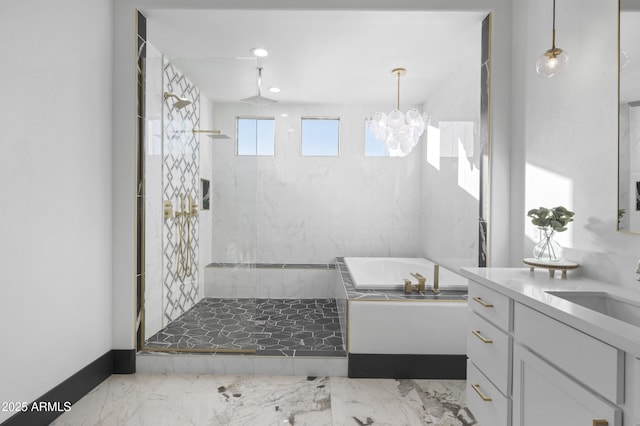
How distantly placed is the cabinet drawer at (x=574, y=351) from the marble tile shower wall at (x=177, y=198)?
2240 mm

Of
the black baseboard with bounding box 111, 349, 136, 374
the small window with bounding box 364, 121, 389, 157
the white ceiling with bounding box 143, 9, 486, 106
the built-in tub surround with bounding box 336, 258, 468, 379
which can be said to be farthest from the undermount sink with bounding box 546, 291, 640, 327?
the small window with bounding box 364, 121, 389, 157

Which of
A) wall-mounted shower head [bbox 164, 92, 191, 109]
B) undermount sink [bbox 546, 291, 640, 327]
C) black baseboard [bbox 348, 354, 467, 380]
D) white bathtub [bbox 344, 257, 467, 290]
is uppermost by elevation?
wall-mounted shower head [bbox 164, 92, 191, 109]

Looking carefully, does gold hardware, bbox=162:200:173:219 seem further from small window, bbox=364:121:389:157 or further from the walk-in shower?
small window, bbox=364:121:389:157

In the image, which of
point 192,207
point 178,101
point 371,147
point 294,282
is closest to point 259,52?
point 178,101

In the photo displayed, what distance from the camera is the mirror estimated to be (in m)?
1.59

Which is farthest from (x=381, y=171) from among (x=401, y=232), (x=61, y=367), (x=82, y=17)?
(x=61, y=367)

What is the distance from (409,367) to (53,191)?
2.48 metres

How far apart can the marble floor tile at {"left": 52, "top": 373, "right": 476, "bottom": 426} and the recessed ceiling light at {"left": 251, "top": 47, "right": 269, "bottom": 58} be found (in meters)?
2.71

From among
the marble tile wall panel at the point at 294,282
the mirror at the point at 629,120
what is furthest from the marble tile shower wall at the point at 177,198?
the mirror at the point at 629,120

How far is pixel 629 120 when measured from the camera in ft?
5.33

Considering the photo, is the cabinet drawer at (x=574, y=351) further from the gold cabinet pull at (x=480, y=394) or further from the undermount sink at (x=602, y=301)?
the gold cabinet pull at (x=480, y=394)

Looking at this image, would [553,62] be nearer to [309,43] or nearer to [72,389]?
[309,43]

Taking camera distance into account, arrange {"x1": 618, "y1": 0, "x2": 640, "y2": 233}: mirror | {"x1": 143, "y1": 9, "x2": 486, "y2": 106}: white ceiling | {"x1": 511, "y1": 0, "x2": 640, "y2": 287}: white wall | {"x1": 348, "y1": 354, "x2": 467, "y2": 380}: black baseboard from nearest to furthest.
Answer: {"x1": 618, "y1": 0, "x2": 640, "y2": 233}: mirror, {"x1": 511, "y1": 0, "x2": 640, "y2": 287}: white wall, {"x1": 348, "y1": 354, "x2": 467, "y2": 380}: black baseboard, {"x1": 143, "y1": 9, "x2": 486, "y2": 106}: white ceiling

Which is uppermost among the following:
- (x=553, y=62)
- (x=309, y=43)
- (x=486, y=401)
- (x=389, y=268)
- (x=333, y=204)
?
(x=309, y=43)
